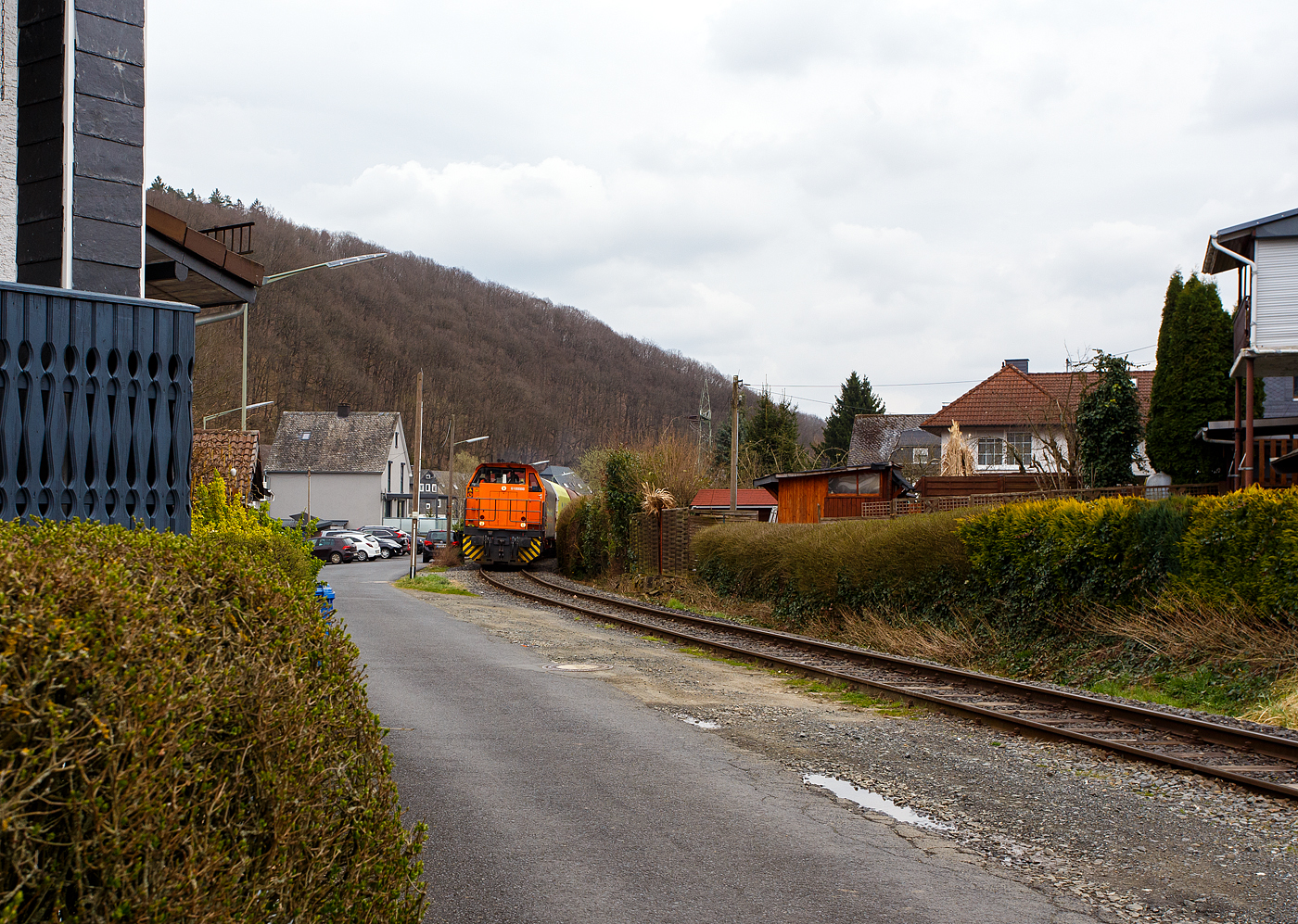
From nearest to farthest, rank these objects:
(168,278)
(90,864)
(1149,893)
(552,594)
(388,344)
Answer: (90,864) < (1149,893) < (168,278) < (552,594) < (388,344)

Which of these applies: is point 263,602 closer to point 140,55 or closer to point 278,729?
point 278,729

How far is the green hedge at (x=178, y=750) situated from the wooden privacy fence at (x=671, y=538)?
74.1ft

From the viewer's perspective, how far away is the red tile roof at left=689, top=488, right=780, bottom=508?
3838cm

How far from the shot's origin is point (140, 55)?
5.96 metres

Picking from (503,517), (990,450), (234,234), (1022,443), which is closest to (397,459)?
(990,450)

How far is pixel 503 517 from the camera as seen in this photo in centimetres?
3559

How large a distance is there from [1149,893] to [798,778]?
2527mm

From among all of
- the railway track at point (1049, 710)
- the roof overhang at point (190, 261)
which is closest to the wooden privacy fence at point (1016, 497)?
the railway track at point (1049, 710)

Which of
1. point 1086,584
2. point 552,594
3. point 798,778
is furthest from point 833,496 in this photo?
point 798,778

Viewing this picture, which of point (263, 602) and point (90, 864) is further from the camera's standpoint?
point (263, 602)

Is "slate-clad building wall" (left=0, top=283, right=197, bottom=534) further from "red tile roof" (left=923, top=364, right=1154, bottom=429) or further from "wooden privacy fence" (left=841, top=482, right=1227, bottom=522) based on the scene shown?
"red tile roof" (left=923, top=364, right=1154, bottom=429)

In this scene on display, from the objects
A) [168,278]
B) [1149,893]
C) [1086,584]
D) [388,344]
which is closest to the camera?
[1149,893]

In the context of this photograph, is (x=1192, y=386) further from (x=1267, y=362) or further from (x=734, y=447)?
(x=734, y=447)

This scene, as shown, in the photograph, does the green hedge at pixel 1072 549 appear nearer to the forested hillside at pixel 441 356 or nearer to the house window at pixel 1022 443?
the house window at pixel 1022 443
